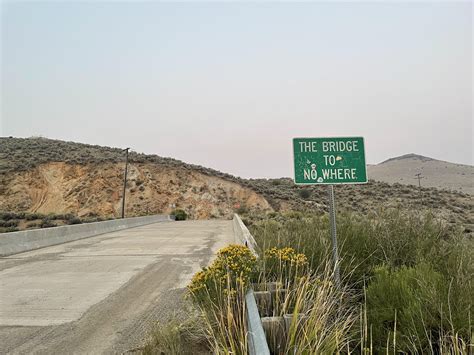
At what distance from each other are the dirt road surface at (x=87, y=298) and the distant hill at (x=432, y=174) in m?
108

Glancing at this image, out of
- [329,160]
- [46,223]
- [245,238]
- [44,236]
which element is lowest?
[46,223]

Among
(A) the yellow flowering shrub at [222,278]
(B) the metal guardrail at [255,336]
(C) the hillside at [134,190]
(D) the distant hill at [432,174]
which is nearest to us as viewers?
(B) the metal guardrail at [255,336]

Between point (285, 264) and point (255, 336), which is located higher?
A: point (285, 264)

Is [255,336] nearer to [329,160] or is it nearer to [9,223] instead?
[329,160]

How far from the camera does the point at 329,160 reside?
5.17 m

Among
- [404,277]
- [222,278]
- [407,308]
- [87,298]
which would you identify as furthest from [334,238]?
[87,298]

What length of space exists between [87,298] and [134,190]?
4392cm

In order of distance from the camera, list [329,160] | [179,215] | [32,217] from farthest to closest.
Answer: [179,215] → [32,217] → [329,160]

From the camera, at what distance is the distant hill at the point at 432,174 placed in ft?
346

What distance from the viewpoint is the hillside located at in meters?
44.4

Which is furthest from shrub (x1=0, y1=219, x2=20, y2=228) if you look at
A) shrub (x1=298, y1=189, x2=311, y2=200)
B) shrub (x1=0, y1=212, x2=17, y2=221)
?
shrub (x1=298, y1=189, x2=311, y2=200)

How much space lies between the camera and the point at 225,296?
12.9 feet

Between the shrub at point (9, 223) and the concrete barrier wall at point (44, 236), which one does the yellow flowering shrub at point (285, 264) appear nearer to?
the concrete barrier wall at point (44, 236)

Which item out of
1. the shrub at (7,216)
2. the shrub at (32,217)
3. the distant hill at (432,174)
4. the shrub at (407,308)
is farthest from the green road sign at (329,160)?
the distant hill at (432,174)
